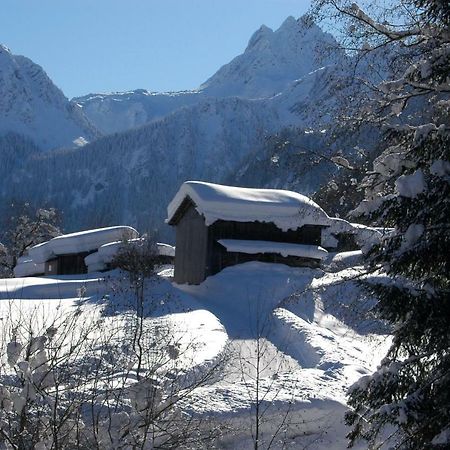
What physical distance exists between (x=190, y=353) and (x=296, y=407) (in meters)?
2.96

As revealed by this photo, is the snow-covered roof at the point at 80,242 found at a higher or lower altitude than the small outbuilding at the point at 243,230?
lower

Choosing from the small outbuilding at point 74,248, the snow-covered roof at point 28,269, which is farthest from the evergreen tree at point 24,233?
the small outbuilding at point 74,248

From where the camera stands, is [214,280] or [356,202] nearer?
[356,202]

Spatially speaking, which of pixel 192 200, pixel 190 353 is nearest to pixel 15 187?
pixel 192 200

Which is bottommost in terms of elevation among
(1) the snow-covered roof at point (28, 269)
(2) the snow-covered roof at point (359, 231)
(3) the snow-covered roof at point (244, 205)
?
(1) the snow-covered roof at point (28, 269)

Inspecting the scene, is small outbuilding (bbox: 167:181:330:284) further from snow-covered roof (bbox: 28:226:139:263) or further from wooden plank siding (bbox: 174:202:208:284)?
snow-covered roof (bbox: 28:226:139:263)

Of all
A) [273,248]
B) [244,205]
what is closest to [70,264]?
[244,205]

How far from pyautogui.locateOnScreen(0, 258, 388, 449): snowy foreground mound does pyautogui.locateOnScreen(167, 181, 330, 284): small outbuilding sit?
36.3 inches

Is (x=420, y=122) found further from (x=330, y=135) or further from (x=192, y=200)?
(x=192, y=200)

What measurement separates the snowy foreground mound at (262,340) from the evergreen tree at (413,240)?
661mm

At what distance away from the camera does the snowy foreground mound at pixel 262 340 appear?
1070 centimetres

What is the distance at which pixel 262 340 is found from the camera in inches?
706

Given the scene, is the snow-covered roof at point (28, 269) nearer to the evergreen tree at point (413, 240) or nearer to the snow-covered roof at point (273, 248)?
the snow-covered roof at point (273, 248)

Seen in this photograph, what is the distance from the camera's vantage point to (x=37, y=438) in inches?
216
